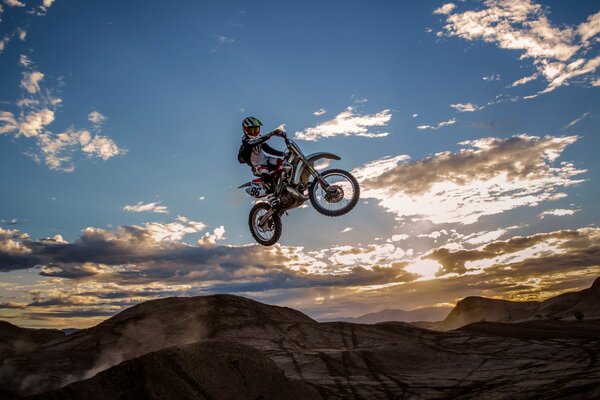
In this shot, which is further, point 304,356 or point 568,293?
point 568,293

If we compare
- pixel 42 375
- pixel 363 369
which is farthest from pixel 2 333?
pixel 363 369

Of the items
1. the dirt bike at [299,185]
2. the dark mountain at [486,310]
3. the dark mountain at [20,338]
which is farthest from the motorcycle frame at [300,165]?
the dark mountain at [486,310]

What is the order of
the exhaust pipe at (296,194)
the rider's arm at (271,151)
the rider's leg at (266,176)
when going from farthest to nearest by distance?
1. the rider's leg at (266,176)
2. the rider's arm at (271,151)
3. the exhaust pipe at (296,194)

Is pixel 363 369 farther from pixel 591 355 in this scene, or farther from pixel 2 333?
pixel 2 333

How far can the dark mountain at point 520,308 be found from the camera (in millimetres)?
65438

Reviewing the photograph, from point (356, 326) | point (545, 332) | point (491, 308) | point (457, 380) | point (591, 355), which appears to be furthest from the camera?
point (491, 308)

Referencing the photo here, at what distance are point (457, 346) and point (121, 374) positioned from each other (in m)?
20.9

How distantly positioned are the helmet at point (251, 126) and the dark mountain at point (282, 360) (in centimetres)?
592

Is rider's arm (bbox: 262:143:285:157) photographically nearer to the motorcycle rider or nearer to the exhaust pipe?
the motorcycle rider

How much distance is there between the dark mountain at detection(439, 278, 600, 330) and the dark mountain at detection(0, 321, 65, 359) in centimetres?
6008

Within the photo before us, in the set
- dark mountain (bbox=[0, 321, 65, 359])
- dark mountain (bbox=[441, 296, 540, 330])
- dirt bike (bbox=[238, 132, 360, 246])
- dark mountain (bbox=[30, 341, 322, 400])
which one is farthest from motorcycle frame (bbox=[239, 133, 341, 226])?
dark mountain (bbox=[441, 296, 540, 330])

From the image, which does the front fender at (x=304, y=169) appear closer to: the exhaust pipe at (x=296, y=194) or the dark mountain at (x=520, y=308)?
the exhaust pipe at (x=296, y=194)

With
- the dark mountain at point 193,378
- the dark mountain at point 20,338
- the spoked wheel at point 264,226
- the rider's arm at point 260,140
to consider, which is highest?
the rider's arm at point 260,140

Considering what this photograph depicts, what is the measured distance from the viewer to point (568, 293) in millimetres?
75750
